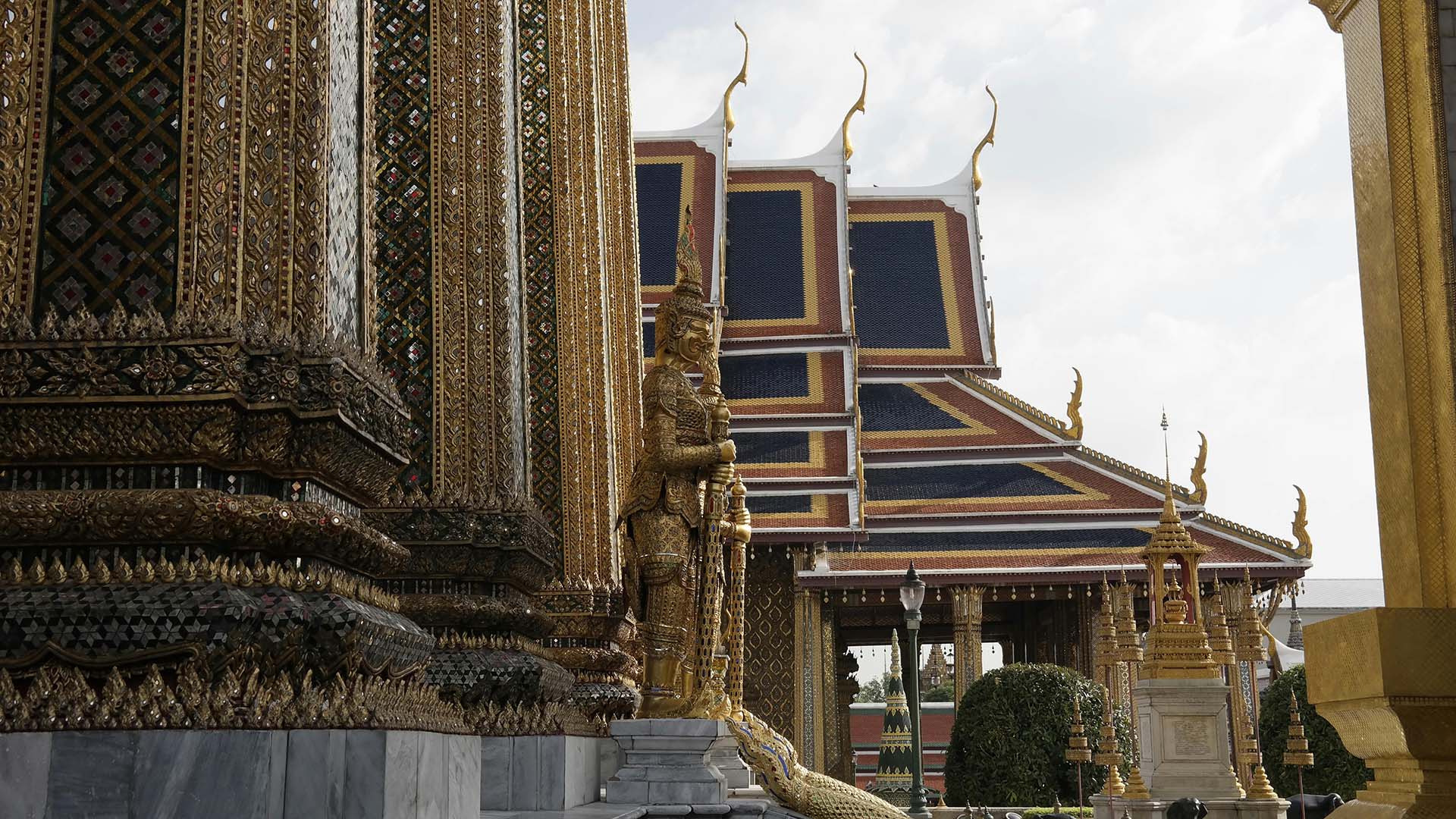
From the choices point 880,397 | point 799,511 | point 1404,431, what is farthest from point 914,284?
point 1404,431

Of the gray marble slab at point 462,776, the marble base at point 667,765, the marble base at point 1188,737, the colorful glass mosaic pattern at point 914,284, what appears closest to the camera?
the gray marble slab at point 462,776

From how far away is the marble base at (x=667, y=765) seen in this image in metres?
5.20

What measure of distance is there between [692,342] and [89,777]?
4.00 meters

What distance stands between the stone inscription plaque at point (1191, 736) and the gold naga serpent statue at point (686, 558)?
612 cm

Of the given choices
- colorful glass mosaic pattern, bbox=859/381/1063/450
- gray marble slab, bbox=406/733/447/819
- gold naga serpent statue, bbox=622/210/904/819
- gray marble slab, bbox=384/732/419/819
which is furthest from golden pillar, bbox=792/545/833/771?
gray marble slab, bbox=384/732/419/819

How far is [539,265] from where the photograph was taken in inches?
286

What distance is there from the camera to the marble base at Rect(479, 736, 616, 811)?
187 inches

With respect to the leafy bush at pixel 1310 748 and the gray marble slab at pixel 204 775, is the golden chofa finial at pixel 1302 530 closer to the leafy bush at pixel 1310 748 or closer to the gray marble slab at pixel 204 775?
the leafy bush at pixel 1310 748

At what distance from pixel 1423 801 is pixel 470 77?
14.2 ft

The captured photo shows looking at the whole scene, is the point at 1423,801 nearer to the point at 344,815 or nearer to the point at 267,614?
the point at 344,815

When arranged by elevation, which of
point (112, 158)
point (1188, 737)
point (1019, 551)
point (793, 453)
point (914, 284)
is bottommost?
point (1188, 737)

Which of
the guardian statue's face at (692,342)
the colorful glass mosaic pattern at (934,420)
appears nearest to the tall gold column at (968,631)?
the colorful glass mosaic pattern at (934,420)

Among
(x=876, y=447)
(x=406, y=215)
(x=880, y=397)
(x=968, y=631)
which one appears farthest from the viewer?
(x=880, y=397)

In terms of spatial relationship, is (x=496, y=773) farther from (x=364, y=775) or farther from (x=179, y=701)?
(x=179, y=701)
